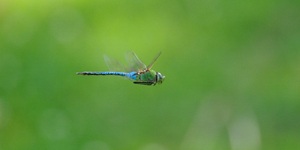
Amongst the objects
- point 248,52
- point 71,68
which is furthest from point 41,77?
point 248,52

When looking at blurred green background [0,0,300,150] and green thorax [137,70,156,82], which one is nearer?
green thorax [137,70,156,82]

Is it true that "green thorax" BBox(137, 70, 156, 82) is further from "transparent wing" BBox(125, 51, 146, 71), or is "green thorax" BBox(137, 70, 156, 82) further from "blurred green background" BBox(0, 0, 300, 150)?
"blurred green background" BBox(0, 0, 300, 150)

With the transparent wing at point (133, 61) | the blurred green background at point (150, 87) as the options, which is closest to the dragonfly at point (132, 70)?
the transparent wing at point (133, 61)

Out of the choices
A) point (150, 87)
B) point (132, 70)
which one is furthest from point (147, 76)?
point (150, 87)

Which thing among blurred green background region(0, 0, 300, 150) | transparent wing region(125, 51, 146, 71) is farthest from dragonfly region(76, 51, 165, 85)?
blurred green background region(0, 0, 300, 150)

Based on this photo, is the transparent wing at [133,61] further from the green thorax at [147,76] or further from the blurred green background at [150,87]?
the blurred green background at [150,87]
